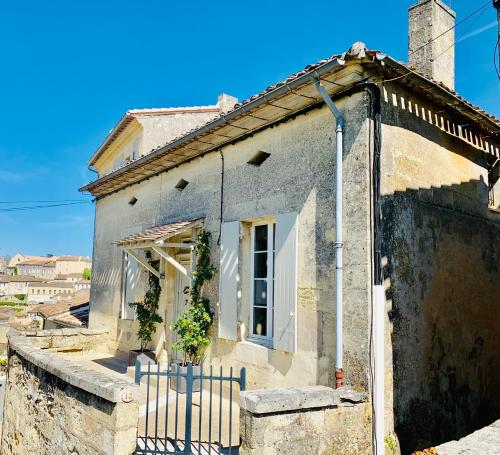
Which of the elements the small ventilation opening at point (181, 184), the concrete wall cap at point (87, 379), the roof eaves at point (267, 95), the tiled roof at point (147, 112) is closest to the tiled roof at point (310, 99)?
the roof eaves at point (267, 95)

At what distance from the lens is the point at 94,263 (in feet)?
40.7

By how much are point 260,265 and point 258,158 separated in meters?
1.60

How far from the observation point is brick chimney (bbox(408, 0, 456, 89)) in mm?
7004

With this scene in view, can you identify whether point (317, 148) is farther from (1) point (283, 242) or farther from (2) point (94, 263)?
(2) point (94, 263)

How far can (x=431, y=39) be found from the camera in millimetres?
7004

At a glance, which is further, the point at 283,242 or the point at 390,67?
the point at 283,242

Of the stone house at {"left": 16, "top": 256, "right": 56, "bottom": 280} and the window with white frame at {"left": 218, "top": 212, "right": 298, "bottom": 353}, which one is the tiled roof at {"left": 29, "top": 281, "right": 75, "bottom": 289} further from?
the window with white frame at {"left": 218, "top": 212, "right": 298, "bottom": 353}

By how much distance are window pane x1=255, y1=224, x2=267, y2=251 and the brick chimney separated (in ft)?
11.7

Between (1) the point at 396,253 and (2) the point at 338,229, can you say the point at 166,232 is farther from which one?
(1) the point at 396,253

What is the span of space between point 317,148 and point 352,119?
61cm

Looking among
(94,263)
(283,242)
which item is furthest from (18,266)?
(283,242)

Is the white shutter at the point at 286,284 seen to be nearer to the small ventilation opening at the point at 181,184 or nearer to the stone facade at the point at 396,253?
the stone facade at the point at 396,253

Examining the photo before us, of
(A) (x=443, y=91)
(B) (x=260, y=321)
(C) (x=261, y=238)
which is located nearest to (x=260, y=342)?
(B) (x=260, y=321)

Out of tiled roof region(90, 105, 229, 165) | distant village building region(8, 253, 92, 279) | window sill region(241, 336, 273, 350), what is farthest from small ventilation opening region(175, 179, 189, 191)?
distant village building region(8, 253, 92, 279)
